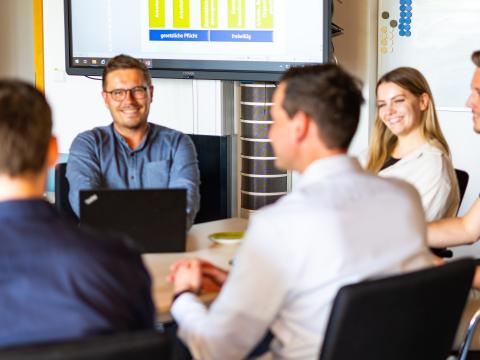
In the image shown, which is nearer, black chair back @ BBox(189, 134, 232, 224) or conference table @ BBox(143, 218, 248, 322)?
→ conference table @ BBox(143, 218, 248, 322)

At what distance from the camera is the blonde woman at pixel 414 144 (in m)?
3.18

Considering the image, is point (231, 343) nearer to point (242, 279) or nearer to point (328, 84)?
point (242, 279)

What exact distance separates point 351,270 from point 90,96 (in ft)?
12.8

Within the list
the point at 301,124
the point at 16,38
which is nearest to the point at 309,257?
the point at 301,124

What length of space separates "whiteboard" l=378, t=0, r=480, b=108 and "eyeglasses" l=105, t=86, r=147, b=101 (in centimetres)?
195

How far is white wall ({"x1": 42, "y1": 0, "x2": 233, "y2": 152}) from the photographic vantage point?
16.6ft

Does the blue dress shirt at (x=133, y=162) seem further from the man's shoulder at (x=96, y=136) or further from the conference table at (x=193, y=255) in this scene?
the conference table at (x=193, y=255)

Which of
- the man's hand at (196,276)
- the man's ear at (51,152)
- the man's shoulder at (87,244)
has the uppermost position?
the man's ear at (51,152)

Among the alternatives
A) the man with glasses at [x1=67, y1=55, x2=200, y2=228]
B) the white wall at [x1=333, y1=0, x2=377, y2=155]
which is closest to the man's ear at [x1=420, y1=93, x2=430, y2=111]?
the man with glasses at [x1=67, y1=55, x2=200, y2=228]

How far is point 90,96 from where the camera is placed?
17.9 ft

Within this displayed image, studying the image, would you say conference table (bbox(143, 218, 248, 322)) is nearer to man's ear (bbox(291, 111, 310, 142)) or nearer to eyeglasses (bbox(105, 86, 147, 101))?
man's ear (bbox(291, 111, 310, 142))

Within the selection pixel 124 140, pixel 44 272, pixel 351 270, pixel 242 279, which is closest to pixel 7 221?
pixel 44 272

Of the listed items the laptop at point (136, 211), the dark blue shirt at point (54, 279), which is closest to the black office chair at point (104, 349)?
the dark blue shirt at point (54, 279)

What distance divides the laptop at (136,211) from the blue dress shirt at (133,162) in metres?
0.67
